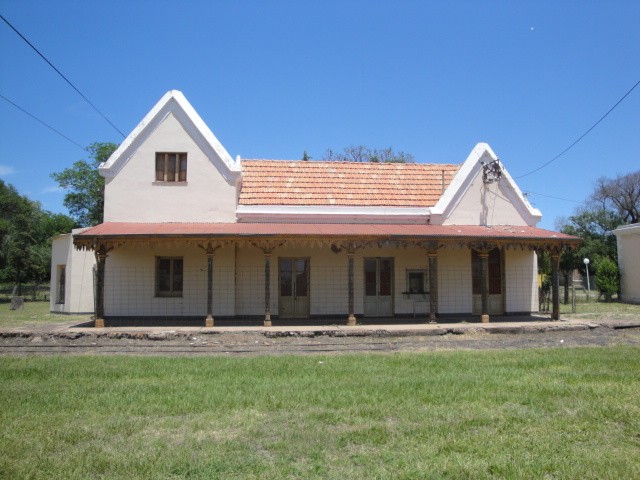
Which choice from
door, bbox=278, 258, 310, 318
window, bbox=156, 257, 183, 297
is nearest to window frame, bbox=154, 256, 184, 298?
window, bbox=156, 257, 183, 297

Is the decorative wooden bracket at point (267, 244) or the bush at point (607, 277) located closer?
the decorative wooden bracket at point (267, 244)

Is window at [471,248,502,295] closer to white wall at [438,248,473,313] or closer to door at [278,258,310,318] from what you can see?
white wall at [438,248,473,313]

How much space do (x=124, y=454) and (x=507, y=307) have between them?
16.4 m

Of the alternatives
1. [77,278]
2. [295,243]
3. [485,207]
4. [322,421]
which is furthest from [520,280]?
[77,278]

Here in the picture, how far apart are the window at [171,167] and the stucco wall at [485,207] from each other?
9218mm

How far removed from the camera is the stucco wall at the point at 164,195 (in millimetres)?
17312

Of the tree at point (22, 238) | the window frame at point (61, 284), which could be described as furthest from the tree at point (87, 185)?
the window frame at point (61, 284)

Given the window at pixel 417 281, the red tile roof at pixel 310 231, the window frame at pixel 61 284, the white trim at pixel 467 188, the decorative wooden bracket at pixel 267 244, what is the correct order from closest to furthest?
the red tile roof at pixel 310 231
the decorative wooden bracket at pixel 267 244
the white trim at pixel 467 188
the window at pixel 417 281
the window frame at pixel 61 284

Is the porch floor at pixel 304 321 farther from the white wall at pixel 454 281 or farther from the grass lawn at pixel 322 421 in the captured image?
the grass lawn at pixel 322 421

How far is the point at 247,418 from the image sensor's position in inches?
234

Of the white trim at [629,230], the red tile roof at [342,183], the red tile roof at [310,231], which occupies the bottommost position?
the red tile roof at [310,231]

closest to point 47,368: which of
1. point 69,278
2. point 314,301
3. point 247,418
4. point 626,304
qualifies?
point 247,418

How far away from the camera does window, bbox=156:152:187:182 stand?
17609mm

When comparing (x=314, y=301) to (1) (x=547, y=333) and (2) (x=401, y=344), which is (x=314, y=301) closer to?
(2) (x=401, y=344)
